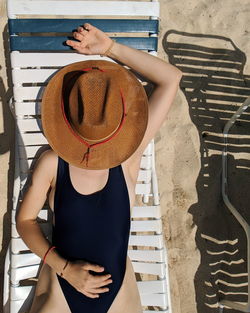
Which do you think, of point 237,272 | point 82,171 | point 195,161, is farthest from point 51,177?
point 237,272

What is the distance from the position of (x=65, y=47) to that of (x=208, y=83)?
3.67ft

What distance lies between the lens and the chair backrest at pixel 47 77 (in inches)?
88.4

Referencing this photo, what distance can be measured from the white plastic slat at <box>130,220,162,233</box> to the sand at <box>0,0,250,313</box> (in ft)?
1.09

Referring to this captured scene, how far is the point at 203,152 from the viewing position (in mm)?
2818

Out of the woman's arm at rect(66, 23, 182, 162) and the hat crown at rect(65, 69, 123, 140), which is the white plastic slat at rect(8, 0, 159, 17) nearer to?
the woman's arm at rect(66, 23, 182, 162)

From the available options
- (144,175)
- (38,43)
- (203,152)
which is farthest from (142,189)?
(38,43)

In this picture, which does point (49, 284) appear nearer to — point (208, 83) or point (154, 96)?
point (154, 96)

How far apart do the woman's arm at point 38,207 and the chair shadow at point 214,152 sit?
1190 millimetres

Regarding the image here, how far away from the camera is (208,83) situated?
2818 millimetres

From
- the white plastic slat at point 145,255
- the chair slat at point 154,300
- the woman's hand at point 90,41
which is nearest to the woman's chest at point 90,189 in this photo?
the white plastic slat at point 145,255

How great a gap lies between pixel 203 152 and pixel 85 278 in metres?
1.33

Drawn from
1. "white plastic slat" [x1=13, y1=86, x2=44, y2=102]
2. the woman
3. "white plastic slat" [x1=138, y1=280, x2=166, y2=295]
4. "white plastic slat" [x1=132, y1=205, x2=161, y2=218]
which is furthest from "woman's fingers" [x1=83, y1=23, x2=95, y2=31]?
"white plastic slat" [x1=138, y1=280, x2=166, y2=295]

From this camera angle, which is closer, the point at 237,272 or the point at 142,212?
the point at 142,212

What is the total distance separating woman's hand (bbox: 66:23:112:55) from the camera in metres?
2.09
